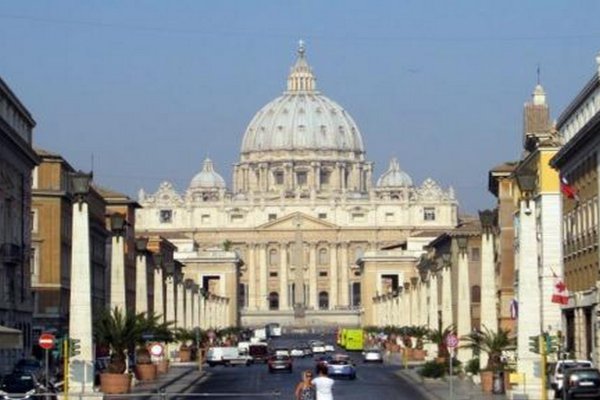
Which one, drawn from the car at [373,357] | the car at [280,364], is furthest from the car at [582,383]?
the car at [373,357]

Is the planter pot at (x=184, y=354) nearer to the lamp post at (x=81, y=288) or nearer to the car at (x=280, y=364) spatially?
the car at (x=280, y=364)

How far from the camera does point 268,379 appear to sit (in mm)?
82562

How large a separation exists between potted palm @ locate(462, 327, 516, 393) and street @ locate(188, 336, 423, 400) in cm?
201

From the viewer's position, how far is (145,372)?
7644 cm

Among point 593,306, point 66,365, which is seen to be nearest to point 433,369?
point 593,306

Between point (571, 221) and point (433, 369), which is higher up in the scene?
point (571, 221)

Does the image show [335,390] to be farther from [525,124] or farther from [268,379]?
[525,124]

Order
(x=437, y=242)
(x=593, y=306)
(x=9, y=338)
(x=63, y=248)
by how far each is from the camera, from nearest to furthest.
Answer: (x=9, y=338) → (x=593, y=306) → (x=63, y=248) → (x=437, y=242)

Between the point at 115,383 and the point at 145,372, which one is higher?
the point at 145,372

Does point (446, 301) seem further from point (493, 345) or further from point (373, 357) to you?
point (373, 357)

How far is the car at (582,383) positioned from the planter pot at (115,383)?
43.8ft

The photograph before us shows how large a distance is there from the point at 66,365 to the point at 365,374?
4168 centimetres

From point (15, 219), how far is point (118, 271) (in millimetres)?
18341

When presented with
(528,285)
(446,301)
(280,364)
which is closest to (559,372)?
(528,285)
